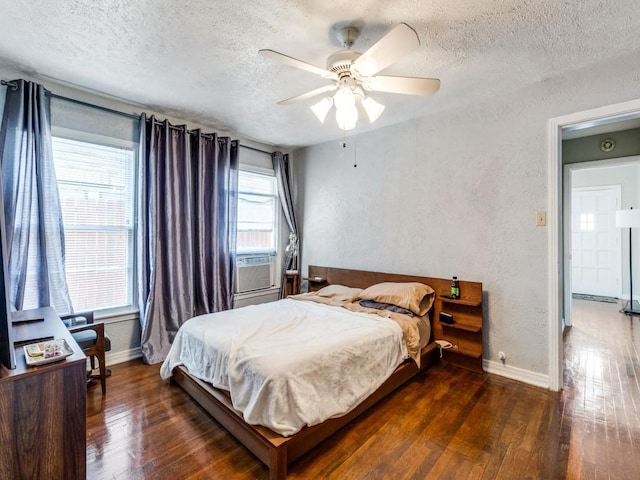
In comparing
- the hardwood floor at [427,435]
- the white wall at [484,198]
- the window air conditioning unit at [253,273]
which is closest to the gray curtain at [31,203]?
the hardwood floor at [427,435]

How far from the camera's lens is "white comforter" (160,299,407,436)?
1712mm

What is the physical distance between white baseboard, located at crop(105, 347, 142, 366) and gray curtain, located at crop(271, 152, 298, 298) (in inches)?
76.0

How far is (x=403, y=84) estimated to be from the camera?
6.42ft

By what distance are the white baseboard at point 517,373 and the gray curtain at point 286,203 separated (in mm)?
2730

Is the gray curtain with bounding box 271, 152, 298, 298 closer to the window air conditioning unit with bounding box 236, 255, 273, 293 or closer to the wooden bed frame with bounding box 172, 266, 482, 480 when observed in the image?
the window air conditioning unit with bounding box 236, 255, 273, 293

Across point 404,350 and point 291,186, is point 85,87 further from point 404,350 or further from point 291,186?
point 404,350

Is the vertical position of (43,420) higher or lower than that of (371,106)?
lower

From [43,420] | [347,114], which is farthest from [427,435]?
[347,114]

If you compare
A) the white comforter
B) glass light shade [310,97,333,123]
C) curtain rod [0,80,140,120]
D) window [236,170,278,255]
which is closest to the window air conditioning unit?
window [236,170,278,255]

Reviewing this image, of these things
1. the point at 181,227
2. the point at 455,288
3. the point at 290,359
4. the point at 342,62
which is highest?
the point at 342,62

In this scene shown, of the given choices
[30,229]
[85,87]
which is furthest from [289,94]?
[30,229]

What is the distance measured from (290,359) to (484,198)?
235 cm

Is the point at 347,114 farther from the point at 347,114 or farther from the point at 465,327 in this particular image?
the point at 465,327

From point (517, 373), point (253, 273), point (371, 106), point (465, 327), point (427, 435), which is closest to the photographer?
point (427, 435)
